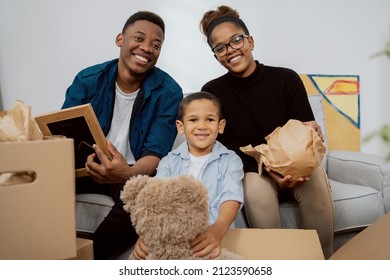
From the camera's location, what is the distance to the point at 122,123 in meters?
1.36

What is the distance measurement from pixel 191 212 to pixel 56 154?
0.93ft

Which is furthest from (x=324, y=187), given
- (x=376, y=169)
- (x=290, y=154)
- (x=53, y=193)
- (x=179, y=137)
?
(x=53, y=193)

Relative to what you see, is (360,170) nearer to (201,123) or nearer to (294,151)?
(294,151)

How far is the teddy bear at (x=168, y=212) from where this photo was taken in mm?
716

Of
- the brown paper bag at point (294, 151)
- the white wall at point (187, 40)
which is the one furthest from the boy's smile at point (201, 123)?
the white wall at point (187, 40)

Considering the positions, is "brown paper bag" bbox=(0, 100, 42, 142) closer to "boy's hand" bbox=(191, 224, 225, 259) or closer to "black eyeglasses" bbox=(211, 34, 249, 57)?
"boy's hand" bbox=(191, 224, 225, 259)

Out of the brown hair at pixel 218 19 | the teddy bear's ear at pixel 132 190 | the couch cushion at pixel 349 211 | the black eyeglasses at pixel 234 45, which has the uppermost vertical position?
the brown hair at pixel 218 19

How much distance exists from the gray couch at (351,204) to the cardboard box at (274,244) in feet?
0.99

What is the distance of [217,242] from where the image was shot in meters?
0.82

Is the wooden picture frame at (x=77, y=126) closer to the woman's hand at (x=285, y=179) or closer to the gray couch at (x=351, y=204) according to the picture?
the gray couch at (x=351, y=204)

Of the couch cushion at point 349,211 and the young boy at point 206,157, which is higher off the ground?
the young boy at point 206,157

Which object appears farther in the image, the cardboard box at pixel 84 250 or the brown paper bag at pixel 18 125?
the cardboard box at pixel 84 250

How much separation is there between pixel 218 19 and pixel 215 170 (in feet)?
1.83
